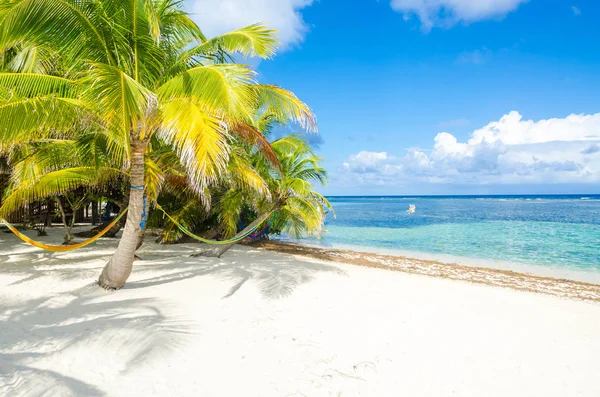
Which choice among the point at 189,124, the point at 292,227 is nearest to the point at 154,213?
the point at 292,227

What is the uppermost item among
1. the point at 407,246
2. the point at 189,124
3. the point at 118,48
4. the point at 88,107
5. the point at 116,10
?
the point at 116,10

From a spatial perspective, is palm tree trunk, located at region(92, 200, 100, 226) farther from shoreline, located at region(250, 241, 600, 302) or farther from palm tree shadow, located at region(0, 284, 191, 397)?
shoreline, located at region(250, 241, 600, 302)

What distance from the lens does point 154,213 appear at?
991 cm

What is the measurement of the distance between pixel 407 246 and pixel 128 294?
12.7 metres

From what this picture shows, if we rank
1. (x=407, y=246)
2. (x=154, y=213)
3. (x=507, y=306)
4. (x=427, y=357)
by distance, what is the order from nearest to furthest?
(x=427, y=357)
(x=507, y=306)
(x=154, y=213)
(x=407, y=246)

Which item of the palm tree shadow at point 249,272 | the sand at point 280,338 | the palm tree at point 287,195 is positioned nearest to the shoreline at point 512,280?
the sand at point 280,338

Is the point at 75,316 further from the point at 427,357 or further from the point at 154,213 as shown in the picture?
the point at 154,213

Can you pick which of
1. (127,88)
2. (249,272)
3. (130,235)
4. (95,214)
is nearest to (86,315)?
(130,235)

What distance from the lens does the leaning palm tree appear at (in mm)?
3695

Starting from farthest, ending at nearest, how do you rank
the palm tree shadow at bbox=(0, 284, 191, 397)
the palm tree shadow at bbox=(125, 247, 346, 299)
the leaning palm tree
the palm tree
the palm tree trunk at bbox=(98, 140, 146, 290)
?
the palm tree
the palm tree shadow at bbox=(125, 247, 346, 299)
the palm tree trunk at bbox=(98, 140, 146, 290)
the leaning palm tree
the palm tree shadow at bbox=(0, 284, 191, 397)

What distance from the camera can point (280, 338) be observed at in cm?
366

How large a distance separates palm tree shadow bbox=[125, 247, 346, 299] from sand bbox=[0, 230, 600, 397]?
6cm

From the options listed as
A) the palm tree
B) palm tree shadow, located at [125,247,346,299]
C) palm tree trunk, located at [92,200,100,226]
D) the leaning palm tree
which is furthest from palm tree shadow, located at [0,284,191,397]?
palm tree trunk, located at [92,200,100,226]

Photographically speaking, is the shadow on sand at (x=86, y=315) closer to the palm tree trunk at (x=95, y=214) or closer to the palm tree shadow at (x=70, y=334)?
the palm tree shadow at (x=70, y=334)
